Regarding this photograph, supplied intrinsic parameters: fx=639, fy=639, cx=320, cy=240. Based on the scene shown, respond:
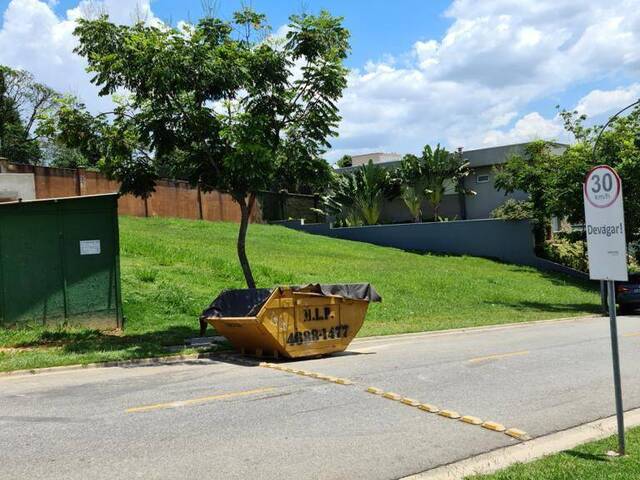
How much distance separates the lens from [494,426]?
A: 6719 millimetres

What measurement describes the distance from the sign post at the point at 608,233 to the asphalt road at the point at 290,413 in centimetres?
160

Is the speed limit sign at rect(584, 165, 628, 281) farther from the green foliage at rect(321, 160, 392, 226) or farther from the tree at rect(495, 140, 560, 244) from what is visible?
the green foliage at rect(321, 160, 392, 226)

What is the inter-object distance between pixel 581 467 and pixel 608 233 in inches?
77.3

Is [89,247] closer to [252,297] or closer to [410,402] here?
[252,297]

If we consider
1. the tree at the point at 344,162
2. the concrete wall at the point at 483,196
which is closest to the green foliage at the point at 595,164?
the concrete wall at the point at 483,196

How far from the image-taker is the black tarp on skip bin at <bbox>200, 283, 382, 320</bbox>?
37.3 feet

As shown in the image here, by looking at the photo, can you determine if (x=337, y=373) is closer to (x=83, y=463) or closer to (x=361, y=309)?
(x=361, y=309)

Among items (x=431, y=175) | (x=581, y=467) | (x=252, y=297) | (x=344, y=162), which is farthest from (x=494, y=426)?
(x=344, y=162)

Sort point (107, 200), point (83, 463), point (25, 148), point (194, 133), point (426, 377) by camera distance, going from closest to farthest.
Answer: point (83, 463), point (426, 377), point (194, 133), point (107, 200), point (25, 148)

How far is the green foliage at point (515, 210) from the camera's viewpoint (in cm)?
3325

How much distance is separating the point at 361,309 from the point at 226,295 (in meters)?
2.58

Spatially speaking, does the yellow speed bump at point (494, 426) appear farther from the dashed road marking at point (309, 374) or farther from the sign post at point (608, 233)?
the dashed road marking at point (309, 374)

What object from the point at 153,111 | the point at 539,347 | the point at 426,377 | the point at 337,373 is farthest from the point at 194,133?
the point at 539,347

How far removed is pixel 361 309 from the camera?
1225cm
